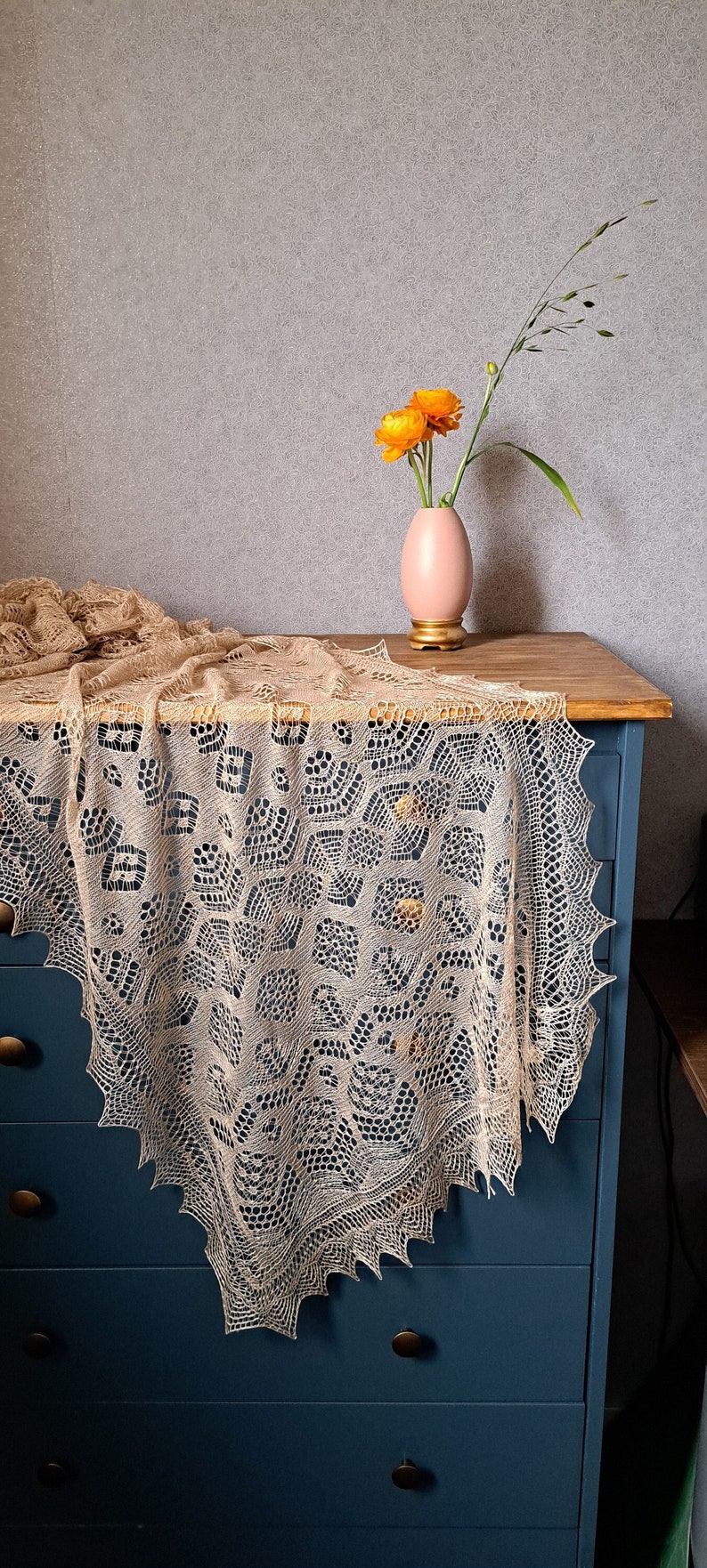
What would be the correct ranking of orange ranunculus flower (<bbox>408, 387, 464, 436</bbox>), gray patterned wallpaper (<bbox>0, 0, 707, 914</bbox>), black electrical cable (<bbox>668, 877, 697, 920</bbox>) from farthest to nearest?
black electrical cable (<bbox>668, 877, 697, 920</bbox>), gray patterned wallpaper (<bbox>0, 0, 707, 914</bbox>), orange ranunculus flower (<bbox>408, 387, 464, 436</bbox>)

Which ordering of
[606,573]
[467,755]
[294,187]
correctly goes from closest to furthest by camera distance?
1. [467,755]
2. [294,187]
3. [606,573]

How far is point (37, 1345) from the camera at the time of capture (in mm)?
1058

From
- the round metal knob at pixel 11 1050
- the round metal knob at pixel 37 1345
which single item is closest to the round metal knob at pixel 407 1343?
the round metal knob at pixel 37 1345

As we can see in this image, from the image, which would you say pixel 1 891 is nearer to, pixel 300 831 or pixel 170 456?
pixel 300 831

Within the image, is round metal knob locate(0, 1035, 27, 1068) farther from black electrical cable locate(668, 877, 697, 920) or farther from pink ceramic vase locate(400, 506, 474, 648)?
black electrical cable locate(668, 877, 697, 920)

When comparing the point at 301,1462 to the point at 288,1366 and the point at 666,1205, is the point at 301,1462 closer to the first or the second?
the point at 288,1366

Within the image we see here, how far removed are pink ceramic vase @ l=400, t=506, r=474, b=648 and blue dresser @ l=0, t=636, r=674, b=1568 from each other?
4.2 inches

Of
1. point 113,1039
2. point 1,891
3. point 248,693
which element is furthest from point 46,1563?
point 248,693

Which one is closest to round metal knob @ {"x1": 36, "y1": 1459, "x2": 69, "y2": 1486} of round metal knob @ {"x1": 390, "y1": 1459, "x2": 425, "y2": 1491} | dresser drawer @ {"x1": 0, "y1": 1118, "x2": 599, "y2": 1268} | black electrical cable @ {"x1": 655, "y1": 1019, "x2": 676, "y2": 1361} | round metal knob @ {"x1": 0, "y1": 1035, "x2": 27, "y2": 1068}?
dresser drawer @ {"x1": 0, "y1": 1118, "x2": 599, "y2": 1268}

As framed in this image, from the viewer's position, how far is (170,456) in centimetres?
134

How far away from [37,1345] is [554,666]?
3.04ft

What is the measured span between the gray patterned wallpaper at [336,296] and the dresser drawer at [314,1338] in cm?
80

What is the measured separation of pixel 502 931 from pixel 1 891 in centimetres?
48

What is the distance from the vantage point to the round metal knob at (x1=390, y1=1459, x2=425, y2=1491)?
Result: 108 cm
